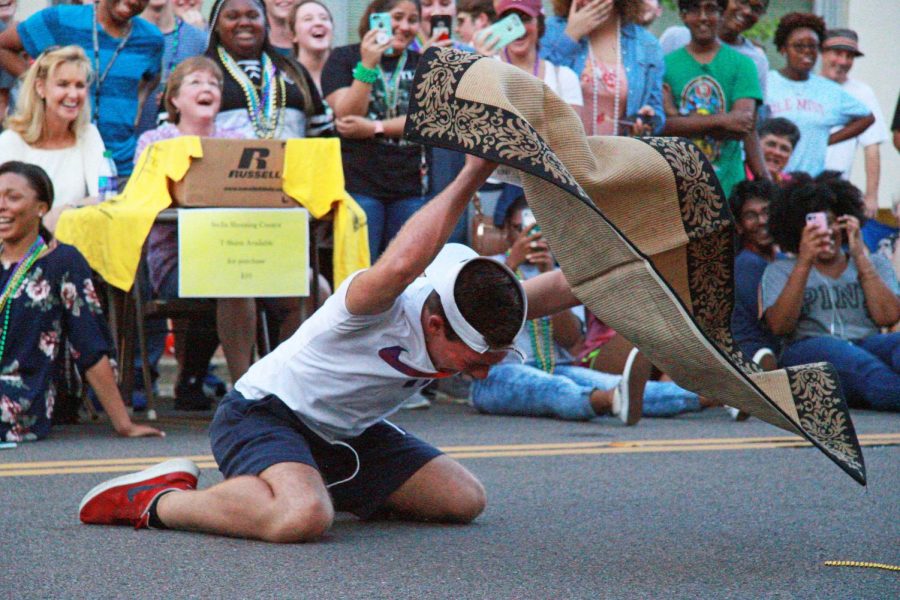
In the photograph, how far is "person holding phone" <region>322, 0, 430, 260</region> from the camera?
7.32m

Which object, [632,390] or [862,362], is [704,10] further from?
[632,390]

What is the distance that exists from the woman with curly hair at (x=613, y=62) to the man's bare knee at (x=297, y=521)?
4.25 meters

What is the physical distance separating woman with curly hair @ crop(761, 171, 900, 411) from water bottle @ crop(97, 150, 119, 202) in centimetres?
363

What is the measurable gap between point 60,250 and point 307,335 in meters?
2.69

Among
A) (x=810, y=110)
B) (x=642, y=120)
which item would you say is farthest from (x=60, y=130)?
(x=810, y=110)

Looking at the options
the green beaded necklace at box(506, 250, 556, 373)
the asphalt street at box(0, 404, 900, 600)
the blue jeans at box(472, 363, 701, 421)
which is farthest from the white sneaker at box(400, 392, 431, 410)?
the asphalt street at box(0, 404, 900, 600)

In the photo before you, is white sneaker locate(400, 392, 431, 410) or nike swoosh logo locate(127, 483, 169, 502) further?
white sneaker locate(400, 392, 431, 410)

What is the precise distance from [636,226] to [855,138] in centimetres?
668

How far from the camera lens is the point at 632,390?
21.2 feet

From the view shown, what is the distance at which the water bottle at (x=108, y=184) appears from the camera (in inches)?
272

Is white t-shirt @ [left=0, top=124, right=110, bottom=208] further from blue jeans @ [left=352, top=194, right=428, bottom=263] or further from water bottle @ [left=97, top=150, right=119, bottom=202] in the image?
blue jeans @ [left=352, top=194, right=428, bottom=263]

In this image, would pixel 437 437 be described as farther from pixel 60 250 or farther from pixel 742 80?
pixel 742 80

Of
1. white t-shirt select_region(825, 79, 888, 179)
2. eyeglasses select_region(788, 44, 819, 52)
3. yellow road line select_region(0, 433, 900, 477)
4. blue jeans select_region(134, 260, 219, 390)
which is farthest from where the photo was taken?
white t-shirt select_region(825, 79, 888, 179)

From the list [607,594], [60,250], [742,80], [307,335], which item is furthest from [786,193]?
[607,594]
